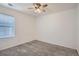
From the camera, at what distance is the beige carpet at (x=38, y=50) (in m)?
1.34

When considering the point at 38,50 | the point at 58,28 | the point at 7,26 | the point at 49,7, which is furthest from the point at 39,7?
the point at 38,50

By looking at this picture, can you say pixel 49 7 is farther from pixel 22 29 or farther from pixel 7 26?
pixel 7 26

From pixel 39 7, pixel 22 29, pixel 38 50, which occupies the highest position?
pixel 39 7

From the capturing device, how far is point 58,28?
1.46 metres

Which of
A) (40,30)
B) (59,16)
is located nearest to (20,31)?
(40,30)

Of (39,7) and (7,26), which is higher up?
(39,7)

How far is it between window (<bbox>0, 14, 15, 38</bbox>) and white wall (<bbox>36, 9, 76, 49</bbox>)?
0.45 meters

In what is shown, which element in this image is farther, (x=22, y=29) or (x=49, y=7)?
(x=22, y=29)

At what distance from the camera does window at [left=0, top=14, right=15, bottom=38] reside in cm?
130

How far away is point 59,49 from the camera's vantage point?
1.49 metres

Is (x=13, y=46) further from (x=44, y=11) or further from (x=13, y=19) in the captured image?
(x=44, y=11)

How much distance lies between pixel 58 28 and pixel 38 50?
0.54 metres

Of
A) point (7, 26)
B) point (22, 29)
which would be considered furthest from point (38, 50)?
point (7, 26)

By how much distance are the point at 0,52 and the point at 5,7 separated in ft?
2.43
